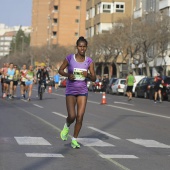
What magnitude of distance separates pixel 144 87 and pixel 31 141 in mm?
31530

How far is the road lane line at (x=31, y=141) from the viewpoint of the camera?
12462mm

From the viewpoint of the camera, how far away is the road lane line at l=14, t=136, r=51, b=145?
12.5 meters

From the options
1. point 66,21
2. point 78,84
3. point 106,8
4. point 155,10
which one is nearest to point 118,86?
point 155,10

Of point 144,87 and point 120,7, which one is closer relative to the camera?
point 144,87

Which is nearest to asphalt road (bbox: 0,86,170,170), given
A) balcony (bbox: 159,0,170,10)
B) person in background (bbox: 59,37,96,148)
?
person in background (bbox: 59,37,96,148)

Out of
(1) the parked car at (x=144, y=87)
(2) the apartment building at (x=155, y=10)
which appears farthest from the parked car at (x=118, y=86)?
(2) the apartment building at (x=155, y=10)

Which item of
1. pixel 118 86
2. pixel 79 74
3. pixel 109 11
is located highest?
pixel 109 11

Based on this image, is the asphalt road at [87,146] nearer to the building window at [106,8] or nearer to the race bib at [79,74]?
the race bib at [79,74]

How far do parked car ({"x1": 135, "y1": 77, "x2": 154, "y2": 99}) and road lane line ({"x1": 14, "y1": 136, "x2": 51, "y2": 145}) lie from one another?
29.8m

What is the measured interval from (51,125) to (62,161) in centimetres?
673

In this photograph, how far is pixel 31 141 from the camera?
42.0 ft

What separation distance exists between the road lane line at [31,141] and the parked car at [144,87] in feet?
97.6

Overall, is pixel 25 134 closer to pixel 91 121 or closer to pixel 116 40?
pixel 91 121

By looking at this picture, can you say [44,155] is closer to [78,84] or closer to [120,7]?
[78,84]
